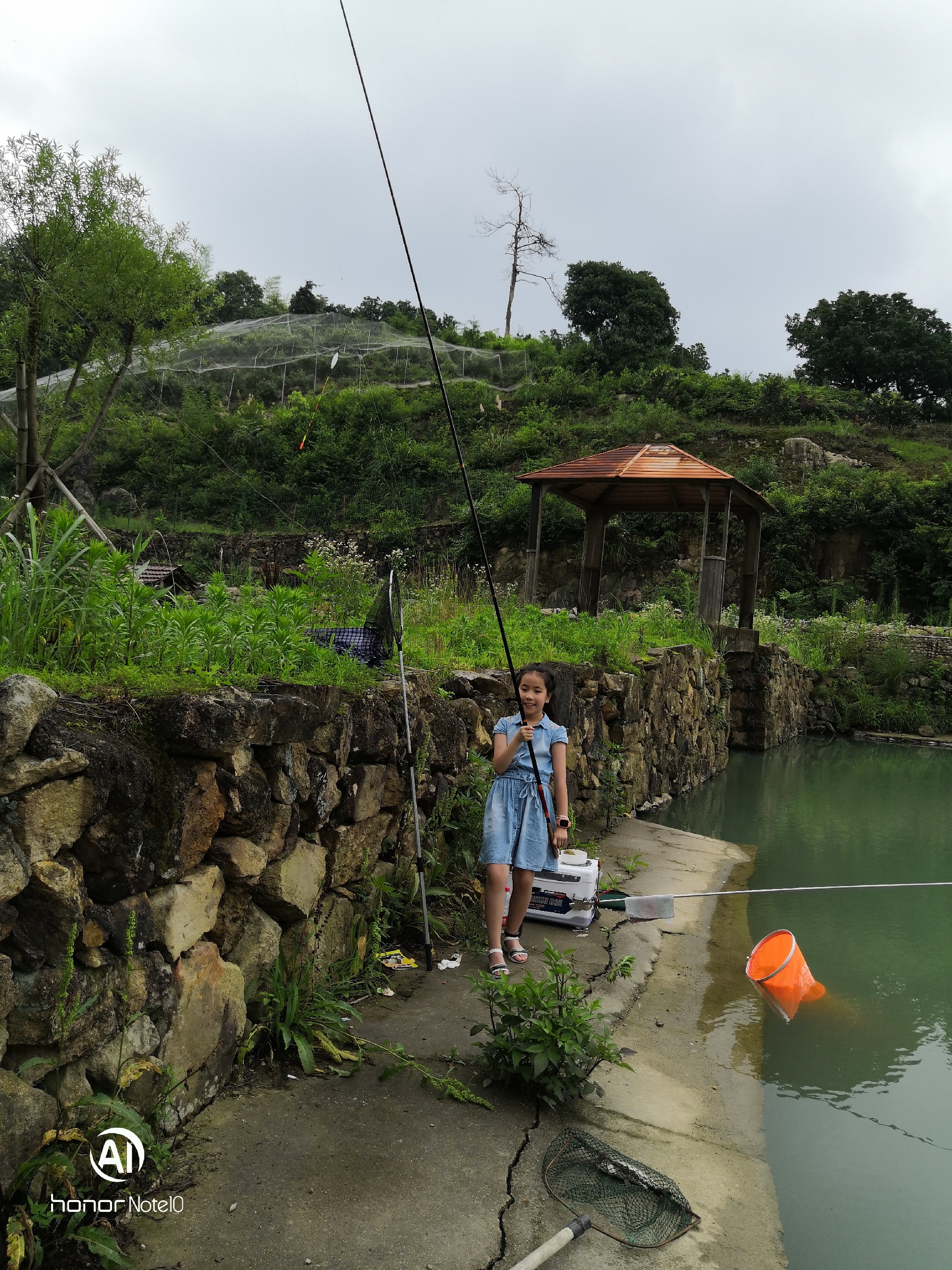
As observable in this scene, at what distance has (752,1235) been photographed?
269cm

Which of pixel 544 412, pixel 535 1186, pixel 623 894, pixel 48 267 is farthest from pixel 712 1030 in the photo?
pixel 544 412

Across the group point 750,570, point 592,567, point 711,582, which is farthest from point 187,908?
point 750,570

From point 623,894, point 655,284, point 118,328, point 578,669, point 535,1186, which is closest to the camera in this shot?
point 535,1186

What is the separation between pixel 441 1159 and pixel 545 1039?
1.72ft

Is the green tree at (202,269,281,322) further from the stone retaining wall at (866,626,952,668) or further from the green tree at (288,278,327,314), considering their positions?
the stone retaining wall at (866,626,952,668)

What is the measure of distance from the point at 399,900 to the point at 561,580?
67.2 feet

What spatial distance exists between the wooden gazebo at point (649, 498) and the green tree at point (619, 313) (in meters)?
21.2

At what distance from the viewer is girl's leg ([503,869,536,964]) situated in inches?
163

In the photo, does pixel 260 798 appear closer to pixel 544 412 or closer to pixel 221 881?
pixel 221 881

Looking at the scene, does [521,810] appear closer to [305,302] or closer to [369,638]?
[369,638]

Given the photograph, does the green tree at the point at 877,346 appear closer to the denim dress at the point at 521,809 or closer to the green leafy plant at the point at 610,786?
the green leafy plant at the point at 610,786

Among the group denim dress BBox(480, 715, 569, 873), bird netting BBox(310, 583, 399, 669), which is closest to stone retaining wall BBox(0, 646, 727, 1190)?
bird netting BBox(310, 583, 399, 669)

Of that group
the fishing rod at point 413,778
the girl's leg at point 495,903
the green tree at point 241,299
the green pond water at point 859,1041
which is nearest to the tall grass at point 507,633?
the fishing rod at point 413,778

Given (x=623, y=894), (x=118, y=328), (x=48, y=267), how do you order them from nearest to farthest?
(x=623, y=894), (x=48, y=267), (x=118, y=328)
